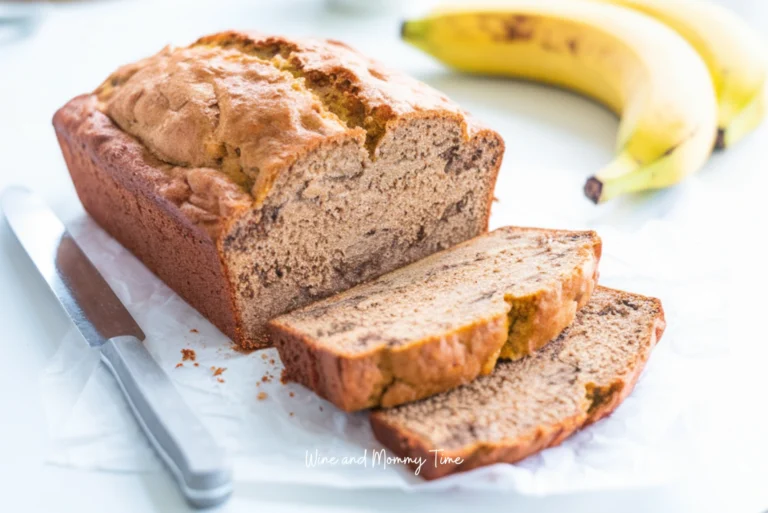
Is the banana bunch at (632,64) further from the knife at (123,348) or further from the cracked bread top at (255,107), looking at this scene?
the knife at (123,348)

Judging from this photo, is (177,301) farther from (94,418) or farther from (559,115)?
(559,115)

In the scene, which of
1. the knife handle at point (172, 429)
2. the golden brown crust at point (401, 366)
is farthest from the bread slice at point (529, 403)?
the knife handle at point (172, 429)

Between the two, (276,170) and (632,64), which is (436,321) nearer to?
(276,170)

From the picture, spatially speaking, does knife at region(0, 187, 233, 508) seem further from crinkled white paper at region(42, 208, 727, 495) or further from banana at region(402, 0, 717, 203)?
banana at region(402, 0, 717, 203)

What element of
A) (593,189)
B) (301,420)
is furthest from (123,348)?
(593,189)

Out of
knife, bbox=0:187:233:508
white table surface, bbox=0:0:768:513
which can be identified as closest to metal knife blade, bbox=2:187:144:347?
knife, bbox=0:187:233:508

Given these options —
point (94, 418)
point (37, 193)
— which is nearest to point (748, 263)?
point (94, 418)
